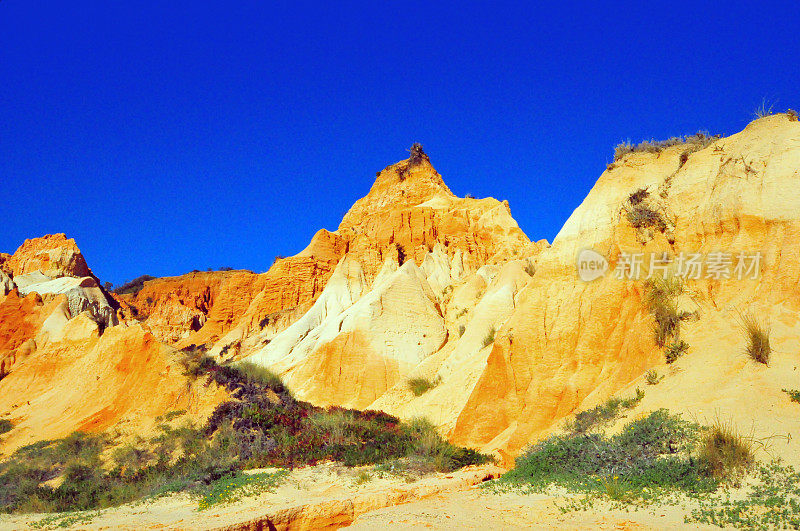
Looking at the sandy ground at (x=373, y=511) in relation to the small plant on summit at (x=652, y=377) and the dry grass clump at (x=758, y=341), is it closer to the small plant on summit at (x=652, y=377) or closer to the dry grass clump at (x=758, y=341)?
the small plant on summit at (x=652, y=377)

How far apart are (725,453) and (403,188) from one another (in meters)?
48.3

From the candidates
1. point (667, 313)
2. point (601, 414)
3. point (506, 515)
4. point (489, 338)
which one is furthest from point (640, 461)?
point (489, 338)

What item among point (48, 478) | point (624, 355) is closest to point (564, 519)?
point (624, 355)

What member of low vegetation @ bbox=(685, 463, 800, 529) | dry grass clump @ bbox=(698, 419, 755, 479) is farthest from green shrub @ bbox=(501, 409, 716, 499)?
low vegetation @ bbox=(685, 463, 800, 529)

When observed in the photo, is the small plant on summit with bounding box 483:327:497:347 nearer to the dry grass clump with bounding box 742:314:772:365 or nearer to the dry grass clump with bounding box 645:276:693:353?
the dry grass clump with bounding box 645:276:693:353

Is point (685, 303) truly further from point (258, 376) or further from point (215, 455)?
point (258, 376)

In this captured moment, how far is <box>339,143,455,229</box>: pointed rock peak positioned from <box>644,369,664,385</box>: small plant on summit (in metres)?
41.0

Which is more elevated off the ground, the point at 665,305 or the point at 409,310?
the point at 409,310

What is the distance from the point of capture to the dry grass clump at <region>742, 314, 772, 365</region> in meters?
10.1

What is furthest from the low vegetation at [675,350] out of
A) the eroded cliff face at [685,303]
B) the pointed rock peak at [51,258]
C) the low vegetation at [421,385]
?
the pointed rock peak at [51,258]

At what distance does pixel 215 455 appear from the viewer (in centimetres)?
1561

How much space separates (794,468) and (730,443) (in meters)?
0.81

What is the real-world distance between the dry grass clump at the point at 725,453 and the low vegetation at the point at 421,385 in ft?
47.4

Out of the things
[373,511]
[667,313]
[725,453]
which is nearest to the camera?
[725,453]
